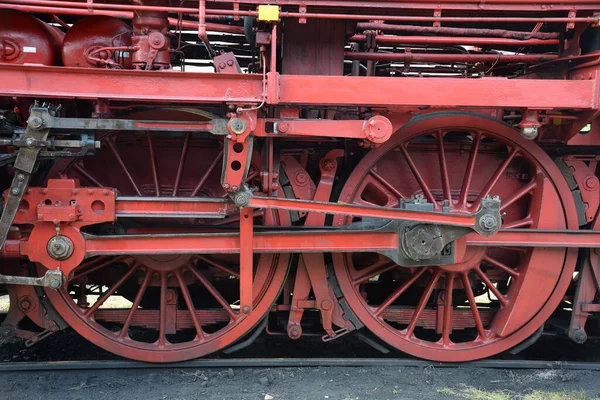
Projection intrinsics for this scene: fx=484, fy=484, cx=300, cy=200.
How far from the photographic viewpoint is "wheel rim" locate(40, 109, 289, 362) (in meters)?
3.72

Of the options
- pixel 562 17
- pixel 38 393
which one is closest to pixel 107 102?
pixel 38 393

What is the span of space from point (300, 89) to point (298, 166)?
0.85 m

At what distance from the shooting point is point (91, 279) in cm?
414

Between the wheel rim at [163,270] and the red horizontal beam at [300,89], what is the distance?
841 millimetres

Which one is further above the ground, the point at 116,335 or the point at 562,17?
the point at 562,17

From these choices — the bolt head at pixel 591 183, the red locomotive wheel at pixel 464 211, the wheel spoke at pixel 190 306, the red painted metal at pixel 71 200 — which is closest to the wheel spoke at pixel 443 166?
the red locomotive wheel at pixel 464 211

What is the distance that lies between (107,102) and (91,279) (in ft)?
5.75

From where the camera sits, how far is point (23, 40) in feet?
10.4

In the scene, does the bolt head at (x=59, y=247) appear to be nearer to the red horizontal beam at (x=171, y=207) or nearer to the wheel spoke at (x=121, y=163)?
the red horizontal beam at (x=171, y=207)

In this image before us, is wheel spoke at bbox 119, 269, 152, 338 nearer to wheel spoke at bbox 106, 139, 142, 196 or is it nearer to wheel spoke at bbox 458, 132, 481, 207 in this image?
wheel spoke at bbox 106, 139, 142, 196

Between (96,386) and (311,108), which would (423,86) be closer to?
(311,108)

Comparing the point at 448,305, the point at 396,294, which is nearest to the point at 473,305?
the point at 448,305

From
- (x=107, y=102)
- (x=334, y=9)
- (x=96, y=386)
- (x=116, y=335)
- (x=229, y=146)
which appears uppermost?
(x=334, y=9)

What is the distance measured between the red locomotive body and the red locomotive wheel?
0.02 meters
